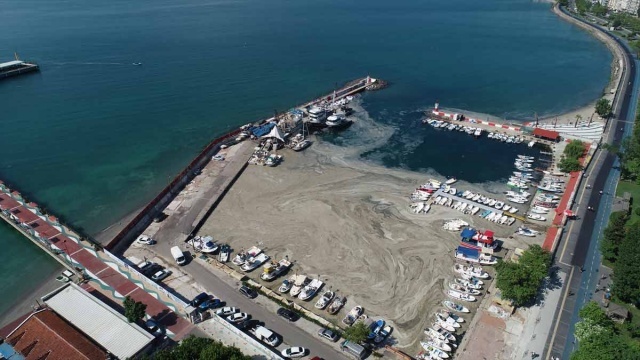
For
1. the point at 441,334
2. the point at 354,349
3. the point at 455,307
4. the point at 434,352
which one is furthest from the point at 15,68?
the point at 434,352

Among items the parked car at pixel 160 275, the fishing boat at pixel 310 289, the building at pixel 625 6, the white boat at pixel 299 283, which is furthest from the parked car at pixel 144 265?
the building at pixel 625 6

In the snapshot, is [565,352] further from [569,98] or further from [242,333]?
[569,98]

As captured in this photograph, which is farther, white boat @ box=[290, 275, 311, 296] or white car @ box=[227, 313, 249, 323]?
white boat @ box=[290, 275, 311, 296]

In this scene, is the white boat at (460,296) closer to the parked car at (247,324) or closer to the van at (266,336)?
the van at (266,336)

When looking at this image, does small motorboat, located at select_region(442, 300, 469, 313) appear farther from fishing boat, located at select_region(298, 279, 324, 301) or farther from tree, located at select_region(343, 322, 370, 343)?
fishing boat, located at select_region(298, 279, 324, 301)

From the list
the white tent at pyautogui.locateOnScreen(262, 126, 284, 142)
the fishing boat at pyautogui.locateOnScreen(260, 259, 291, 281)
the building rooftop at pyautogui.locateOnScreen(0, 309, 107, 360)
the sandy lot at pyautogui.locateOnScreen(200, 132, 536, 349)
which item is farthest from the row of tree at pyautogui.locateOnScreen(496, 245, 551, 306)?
the white tent at pyautogui.locateOnScreen(262, 126, 284, 142)

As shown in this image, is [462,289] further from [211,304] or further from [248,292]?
[211,304]
